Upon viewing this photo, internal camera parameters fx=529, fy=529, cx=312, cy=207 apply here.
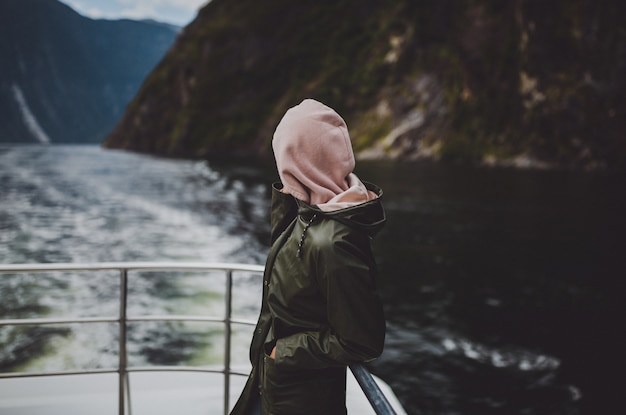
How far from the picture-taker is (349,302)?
1388mm

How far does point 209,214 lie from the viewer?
3072cm

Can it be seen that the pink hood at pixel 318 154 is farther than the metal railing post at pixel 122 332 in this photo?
No

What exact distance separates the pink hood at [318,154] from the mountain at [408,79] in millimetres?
51590

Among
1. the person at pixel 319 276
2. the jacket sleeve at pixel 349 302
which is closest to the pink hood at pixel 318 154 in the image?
the person at pixel 319 276

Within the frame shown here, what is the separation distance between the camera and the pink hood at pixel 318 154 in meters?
1.52

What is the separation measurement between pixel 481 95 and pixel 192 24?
111 metres

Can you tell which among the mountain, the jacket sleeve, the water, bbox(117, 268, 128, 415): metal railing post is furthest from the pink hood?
the mountain

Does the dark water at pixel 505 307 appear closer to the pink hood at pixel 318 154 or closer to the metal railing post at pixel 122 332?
the metal railing post at pixel 122 332

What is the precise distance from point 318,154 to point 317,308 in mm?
441

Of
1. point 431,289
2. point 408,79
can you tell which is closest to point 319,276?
point 431,289

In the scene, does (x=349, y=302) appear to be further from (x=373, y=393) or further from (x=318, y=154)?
(x=318, y=154)

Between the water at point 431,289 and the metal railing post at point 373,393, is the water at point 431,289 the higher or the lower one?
the lower one

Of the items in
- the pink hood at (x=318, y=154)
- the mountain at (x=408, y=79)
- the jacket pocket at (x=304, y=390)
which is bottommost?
the mountain at (x=408, y=79)

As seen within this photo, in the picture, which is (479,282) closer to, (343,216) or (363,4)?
(343,216)
